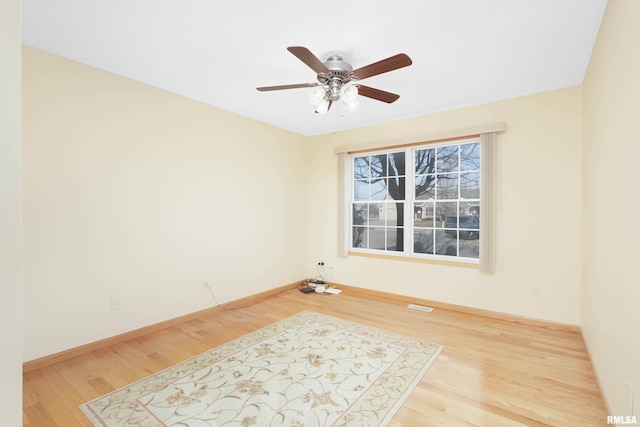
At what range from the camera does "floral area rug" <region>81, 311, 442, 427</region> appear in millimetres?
1816

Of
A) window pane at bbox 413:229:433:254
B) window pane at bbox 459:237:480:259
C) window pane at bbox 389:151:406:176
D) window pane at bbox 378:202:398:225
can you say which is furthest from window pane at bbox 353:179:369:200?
window pane at bbox 459:237:480:259

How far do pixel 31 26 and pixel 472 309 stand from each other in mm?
4943

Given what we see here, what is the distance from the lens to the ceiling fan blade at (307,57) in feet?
5.76

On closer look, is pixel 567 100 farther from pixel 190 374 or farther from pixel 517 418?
pixel 190 374

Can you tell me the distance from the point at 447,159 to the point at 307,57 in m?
2.72

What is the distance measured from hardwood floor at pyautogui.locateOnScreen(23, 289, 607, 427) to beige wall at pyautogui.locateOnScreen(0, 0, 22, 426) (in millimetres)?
1343

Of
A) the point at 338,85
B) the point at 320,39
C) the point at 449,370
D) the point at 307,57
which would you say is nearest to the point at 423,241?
the point at 449,370

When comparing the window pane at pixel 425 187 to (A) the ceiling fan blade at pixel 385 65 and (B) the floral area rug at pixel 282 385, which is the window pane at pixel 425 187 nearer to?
A: (B) the floral area rug at pixel 282 385

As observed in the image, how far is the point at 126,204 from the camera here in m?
2.90

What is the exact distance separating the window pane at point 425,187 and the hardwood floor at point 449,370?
155 cm

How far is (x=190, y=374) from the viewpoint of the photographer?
2.29 metres

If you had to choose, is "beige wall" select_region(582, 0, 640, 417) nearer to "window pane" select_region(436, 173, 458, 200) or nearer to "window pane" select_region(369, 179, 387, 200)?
"window pane" select_region(436, 173, 458, 200)

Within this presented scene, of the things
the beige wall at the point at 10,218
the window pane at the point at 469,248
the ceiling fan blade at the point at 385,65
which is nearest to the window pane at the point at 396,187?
the window pane at the point at 469,248

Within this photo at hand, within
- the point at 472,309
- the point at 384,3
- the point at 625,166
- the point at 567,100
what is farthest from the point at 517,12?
the point at 472,309
